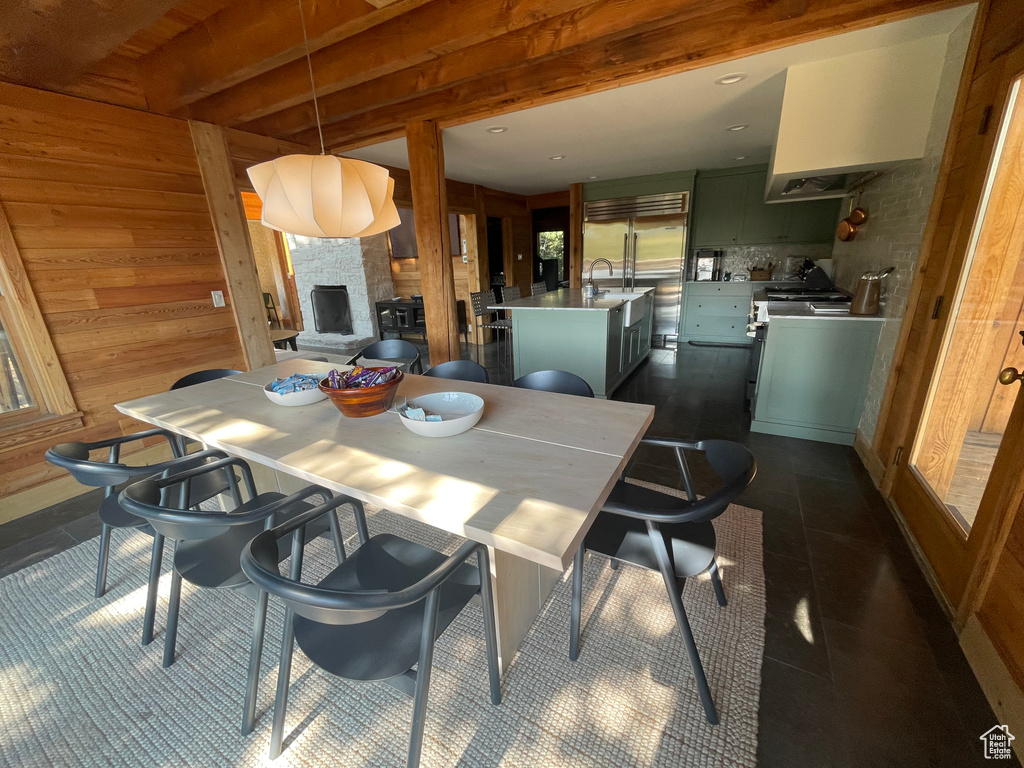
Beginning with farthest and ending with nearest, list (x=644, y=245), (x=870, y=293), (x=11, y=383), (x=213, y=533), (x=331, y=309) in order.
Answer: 1. (x=331, y=309)
2. (x=644, y=245)
3. (x=870, y=293)
4. (x=11, y=383)
5. (x=213, y=533)

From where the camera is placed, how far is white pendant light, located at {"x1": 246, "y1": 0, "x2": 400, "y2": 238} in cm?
151

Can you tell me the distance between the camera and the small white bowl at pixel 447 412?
4.63 feet

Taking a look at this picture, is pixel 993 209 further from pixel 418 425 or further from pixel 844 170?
pixel 418 425

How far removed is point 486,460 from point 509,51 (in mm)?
2343

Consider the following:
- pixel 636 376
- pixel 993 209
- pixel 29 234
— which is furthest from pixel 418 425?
pixel 636 376

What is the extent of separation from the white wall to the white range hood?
61 mm

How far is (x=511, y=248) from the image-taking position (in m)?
7.09

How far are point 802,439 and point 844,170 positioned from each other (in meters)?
1.85

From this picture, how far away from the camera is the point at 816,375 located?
283 cm

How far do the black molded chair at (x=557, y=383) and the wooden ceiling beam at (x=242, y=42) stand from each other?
1.72 m

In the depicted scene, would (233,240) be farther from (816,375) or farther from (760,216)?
(760,216)

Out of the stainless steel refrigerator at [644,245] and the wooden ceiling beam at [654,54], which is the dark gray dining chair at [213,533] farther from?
the stainless steel refrigerator at [644,245]

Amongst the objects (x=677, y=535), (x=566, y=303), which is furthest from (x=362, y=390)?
(x=566, y=303)

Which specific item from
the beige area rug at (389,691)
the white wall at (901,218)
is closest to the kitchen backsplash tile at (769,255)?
the white wall at (901,218)
